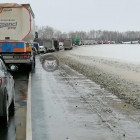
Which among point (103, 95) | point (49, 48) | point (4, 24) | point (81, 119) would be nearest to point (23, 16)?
point (4, 24)

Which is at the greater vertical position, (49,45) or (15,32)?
(15,32)

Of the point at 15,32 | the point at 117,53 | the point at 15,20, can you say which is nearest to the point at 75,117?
the point at 15,32

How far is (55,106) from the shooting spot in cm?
1100

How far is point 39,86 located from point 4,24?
20.8ft

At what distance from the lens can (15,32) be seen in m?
20.6

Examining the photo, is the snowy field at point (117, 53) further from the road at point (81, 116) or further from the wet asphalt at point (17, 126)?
the wet asphalt at point (17, 126)

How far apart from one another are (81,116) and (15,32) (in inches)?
468

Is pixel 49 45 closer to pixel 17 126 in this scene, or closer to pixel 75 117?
pixel 75 117

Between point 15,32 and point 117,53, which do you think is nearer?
point 15,32

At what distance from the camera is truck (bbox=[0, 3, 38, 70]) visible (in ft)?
67.0

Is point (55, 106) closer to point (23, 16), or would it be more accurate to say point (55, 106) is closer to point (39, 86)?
point (39, 86)

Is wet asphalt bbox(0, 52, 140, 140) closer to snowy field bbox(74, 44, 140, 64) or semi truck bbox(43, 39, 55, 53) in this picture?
snowy field bbox(74, 44, 140, 64)

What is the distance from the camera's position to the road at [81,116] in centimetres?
773

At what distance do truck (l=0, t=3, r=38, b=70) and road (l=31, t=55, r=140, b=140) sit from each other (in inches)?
244
